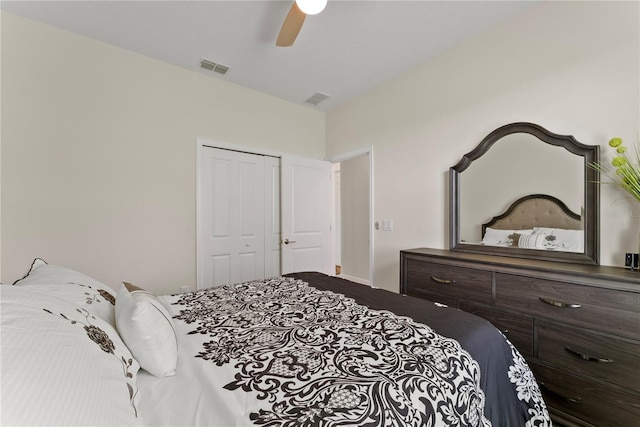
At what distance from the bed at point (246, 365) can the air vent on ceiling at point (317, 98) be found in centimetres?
293

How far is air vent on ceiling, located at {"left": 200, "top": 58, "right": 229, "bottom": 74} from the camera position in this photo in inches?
111

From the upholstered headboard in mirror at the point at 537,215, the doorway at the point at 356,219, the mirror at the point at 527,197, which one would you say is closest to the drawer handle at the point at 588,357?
the mirror at the point at 527,197

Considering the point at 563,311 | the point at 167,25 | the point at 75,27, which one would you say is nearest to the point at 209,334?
the point at 563,311

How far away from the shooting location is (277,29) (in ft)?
7.55

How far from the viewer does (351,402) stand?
724mm

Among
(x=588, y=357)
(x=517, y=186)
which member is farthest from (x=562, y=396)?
(x=517, y=186)

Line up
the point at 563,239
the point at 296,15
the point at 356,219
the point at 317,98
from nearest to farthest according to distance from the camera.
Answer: the point at 296,15 → the point at 563,239 → the point at 317,98 → the point at 356,219

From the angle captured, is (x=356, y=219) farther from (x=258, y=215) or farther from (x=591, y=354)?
(x=591, y=354)

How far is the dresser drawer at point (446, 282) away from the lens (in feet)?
6.26

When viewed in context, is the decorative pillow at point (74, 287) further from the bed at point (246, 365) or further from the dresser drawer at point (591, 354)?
the dresser drawer at point (591, 354)

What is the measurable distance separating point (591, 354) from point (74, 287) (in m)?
2.52

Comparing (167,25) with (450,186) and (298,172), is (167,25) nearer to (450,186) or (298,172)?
(298,172)

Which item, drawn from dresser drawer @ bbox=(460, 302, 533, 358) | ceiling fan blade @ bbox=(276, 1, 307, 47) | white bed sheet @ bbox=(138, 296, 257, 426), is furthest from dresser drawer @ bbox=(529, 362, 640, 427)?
ceiling fan blade @ bbox=(276, 1, 307, 47)

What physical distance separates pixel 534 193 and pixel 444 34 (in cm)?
157
